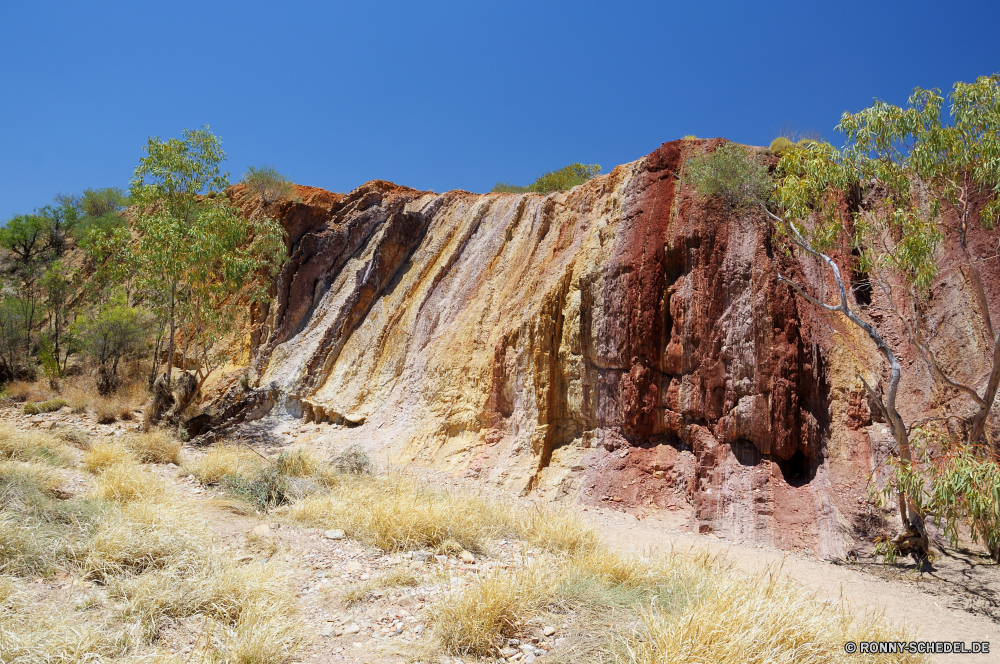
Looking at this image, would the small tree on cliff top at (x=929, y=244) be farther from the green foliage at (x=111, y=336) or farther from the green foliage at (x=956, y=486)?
the green foliage at (x=111, y=336)

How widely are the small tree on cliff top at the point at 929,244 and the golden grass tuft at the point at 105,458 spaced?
11748mm

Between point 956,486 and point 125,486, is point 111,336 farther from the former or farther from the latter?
point 956,486

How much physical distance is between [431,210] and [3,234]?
2120cm

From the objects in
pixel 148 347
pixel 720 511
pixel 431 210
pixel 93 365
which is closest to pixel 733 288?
pixel 720 511

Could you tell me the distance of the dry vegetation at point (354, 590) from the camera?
4.34 m

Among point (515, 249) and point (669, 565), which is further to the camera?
point (515, 249)

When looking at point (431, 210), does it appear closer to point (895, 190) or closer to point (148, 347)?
point (148, 347)

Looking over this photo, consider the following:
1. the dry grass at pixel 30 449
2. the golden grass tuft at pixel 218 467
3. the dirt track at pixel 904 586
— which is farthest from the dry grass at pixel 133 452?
the dirt track at pixel 904 586

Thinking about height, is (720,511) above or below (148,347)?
below

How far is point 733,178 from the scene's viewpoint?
12.9m

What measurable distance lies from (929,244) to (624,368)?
589 cm

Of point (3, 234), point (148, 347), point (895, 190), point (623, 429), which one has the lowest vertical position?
point (623, 429)

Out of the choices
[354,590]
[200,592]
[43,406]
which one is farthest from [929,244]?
[43,406]

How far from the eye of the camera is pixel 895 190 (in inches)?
384
